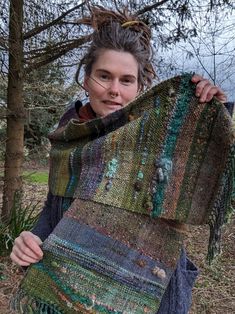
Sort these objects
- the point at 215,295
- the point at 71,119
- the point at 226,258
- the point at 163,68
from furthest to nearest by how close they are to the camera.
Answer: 1. the point at 226,258
2. the point at 163,68
3. the point at 215,295
4. the point at 71,119

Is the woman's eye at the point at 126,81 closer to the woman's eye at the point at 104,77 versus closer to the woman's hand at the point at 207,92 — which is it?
the woman's eye at the point at 104,77

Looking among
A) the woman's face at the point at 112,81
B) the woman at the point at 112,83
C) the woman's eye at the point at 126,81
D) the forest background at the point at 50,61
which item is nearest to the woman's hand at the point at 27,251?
the woman at the point at 112,83

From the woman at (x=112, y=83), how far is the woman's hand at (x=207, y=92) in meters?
0.26

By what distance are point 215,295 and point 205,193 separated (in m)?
2.71

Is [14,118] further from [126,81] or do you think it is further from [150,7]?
[126,81]

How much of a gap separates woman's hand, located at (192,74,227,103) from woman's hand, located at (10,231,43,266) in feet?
1.97

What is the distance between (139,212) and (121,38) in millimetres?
539

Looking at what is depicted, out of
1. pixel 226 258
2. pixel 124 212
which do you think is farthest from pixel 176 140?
pixel 226 258

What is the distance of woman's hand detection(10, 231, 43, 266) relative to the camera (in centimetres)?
118

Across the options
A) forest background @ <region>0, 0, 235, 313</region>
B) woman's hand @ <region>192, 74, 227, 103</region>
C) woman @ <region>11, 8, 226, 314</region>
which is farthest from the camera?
forest background @ <region>0, 0, 235, 313</region>

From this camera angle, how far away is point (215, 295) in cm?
359

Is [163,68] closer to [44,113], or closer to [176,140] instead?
[44,113]

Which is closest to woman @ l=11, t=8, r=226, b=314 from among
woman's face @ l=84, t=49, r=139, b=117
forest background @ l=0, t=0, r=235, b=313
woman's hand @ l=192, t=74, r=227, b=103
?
woman's face @ l=84, t=49, r=139, b=117

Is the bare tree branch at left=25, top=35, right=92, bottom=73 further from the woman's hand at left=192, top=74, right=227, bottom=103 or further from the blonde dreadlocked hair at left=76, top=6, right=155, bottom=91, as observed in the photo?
the woman's hand at left=192, top=74, right=227, bottom=103
